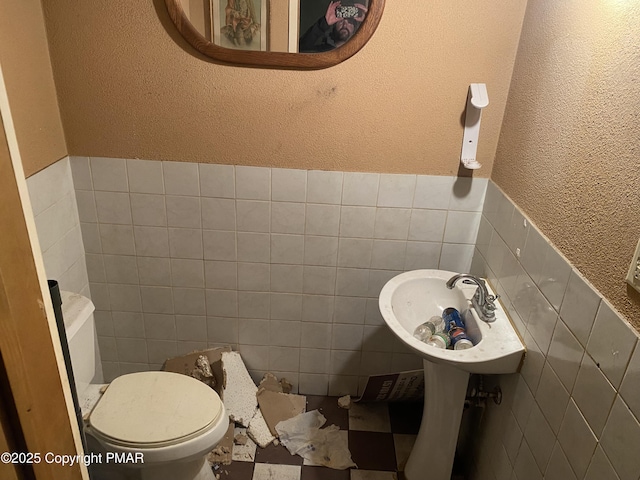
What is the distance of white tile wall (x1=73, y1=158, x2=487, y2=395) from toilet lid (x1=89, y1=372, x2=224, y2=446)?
0.44 m

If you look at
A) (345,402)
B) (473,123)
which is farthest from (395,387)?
(473,123)

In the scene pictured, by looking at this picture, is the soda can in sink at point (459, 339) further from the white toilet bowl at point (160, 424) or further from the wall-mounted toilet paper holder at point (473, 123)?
the white toilet bowl at point (160, 424)

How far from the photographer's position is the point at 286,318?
81.9 inches

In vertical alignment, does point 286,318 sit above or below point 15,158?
below

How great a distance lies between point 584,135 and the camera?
1.14 meters

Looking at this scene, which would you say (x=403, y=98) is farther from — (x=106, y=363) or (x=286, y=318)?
(x=106, y=363)

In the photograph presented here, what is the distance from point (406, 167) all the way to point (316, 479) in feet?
4.10

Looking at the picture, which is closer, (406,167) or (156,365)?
(406,167)

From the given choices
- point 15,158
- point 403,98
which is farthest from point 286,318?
point 15,158

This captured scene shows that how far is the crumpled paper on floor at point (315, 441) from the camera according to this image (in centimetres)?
192

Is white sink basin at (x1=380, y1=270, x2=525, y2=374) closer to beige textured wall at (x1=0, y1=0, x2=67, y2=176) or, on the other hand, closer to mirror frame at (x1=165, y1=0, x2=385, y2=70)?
mirror frame at (x1=165, y1=0, x2=385, y2=70)

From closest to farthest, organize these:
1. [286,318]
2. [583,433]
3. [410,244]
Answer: [583,433] → [410,244] → [286,318]

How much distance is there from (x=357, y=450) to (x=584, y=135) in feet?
4.83

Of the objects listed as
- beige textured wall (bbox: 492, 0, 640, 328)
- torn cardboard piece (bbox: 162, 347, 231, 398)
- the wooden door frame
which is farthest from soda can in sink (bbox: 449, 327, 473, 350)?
the wooden door frame
